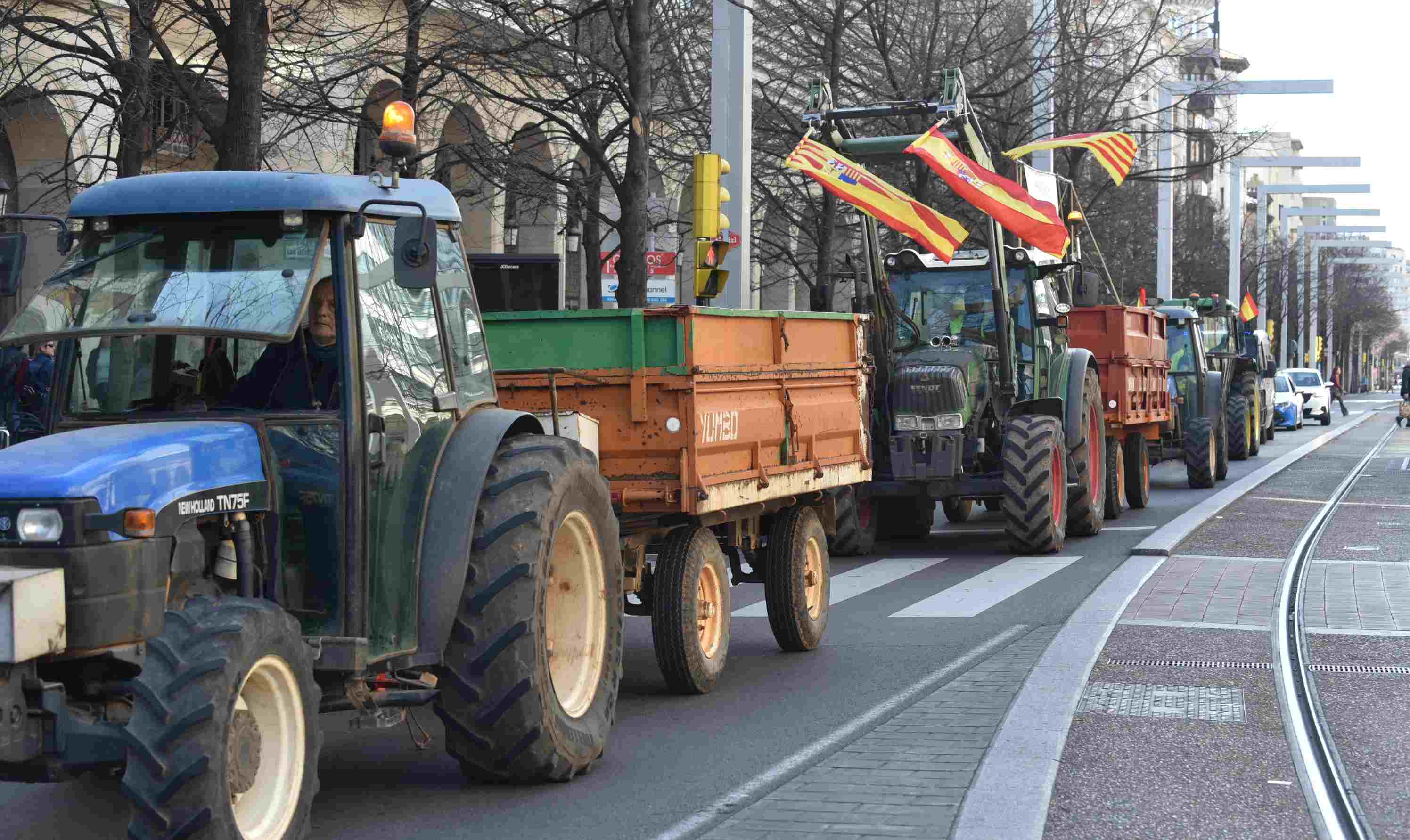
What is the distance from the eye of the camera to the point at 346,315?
6.00 metres

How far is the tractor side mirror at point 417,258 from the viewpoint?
5.78 meters

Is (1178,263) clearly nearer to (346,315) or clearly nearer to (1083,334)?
(1083,334)

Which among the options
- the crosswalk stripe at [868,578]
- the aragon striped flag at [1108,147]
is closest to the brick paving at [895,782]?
the crosswalk stripe at [868,578]

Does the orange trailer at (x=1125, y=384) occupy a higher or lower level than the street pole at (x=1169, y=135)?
lower

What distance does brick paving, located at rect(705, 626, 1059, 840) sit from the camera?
19.6 ft

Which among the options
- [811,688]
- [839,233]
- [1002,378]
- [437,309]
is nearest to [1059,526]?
[1002,378]

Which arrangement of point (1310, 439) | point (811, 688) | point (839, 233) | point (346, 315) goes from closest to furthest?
point (346, 315) < point (811, 688) < point (839, 233) < point (1310, 439)

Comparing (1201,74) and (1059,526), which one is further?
Answer: (1201,74)

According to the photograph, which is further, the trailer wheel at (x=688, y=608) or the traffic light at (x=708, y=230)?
the traffic light at (x=708, y=230)

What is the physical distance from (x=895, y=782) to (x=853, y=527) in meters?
9.20

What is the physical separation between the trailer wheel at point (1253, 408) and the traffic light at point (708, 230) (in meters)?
18.2

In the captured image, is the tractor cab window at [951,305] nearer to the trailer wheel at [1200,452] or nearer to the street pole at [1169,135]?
the trailer wheel at [1200,452]

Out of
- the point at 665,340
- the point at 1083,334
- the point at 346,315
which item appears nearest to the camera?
the point at 346,315

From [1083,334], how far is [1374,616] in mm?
8467
